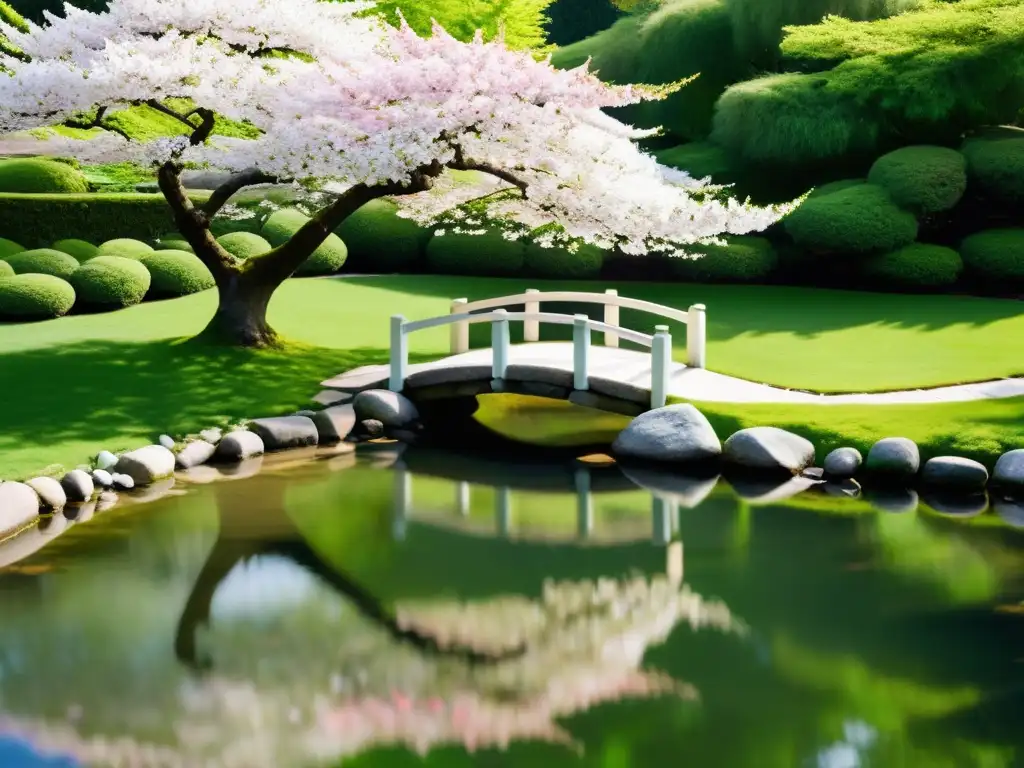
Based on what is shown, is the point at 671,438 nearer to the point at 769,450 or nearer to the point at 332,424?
the point at 769,450

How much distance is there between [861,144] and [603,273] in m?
4.92

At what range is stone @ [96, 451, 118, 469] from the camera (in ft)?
39.9

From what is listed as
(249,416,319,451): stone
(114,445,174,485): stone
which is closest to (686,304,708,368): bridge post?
→ (249,416,319,451): stone

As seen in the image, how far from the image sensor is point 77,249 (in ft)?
69.1

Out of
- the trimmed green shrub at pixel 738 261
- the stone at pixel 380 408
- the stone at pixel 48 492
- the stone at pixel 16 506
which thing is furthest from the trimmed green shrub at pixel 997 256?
the stone at pixel 16 506

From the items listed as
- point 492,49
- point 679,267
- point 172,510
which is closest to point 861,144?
point 679,267

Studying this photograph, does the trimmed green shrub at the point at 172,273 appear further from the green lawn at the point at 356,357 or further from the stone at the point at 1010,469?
the stone at the point at 1010,469

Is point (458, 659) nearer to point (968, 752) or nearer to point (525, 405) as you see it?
point (968, 752)

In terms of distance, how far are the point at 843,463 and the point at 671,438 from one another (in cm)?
157

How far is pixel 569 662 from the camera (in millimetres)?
8352

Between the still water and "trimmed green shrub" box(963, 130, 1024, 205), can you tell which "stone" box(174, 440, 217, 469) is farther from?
"trimmed green shrub" box(963, 130, 1024, 205)

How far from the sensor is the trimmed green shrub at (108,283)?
62.4 ft

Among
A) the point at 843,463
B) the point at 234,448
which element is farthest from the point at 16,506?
the point at 843,463

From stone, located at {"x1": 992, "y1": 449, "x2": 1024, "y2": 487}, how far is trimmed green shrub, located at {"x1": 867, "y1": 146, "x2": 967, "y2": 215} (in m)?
11.1
